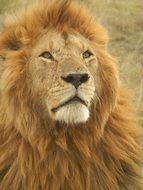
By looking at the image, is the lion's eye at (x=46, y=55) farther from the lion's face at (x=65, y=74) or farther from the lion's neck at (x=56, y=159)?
the lion's neck at (x=56, y=159)

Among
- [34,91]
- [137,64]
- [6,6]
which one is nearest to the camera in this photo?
[34,91]

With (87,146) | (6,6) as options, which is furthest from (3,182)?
(6,6)

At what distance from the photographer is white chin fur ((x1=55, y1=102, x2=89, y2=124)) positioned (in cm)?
414

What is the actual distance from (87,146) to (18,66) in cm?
63

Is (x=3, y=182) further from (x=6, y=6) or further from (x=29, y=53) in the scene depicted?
(x=6, y=6)

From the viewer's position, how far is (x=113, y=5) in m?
9.29

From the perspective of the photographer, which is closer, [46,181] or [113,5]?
[46,181]

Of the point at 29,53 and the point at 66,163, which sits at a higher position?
the point at 29,53

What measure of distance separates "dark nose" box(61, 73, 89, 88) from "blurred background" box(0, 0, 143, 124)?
3.03m

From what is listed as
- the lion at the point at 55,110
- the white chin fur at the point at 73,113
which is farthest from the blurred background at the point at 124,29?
the white chin fur at the point at 73,113

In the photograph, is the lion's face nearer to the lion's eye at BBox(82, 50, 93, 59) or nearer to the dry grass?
the lion's eye at BBox(82, 50, 93, 59)

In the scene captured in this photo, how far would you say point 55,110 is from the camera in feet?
13.9

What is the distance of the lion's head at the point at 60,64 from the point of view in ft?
13.7

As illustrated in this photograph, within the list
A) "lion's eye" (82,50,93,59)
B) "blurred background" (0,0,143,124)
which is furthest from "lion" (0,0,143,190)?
"blurred background" (0,0,143,124)
